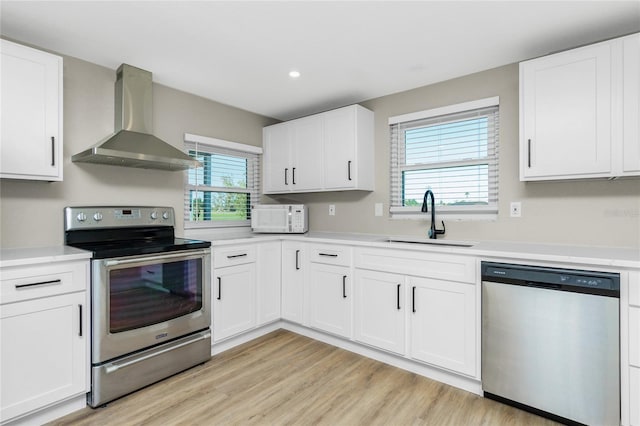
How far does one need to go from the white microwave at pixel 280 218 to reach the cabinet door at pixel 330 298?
20.3 inches

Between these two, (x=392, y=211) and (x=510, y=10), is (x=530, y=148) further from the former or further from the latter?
(x=392, y=211)

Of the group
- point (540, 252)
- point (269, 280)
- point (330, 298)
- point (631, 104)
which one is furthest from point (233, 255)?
point (631, 104)

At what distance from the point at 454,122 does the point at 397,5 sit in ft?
4.37

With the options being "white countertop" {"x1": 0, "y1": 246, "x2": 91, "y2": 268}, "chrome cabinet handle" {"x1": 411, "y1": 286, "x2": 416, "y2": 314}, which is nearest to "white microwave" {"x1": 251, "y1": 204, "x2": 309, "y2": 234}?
"chrome cabinet handle" {"x1": 411, "y1": 286, "x2": 416, "y2": 314}

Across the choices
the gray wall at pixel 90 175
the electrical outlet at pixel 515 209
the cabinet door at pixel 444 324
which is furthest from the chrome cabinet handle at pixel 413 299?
the gray wall at pixel 90 175

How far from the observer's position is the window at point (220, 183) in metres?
3.26

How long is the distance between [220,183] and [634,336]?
3367mm

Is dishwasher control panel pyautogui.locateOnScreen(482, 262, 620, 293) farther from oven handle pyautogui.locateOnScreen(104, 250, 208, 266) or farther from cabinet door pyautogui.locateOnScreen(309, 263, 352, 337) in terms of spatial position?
oven handle pyautogui.locateOnScreen(104, 250, 208, 266)

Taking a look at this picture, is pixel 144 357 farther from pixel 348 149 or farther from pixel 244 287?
pixel 348 149

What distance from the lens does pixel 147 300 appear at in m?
2.28

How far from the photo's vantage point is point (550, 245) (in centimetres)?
235

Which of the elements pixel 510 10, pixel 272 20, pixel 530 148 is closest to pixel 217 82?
pixel 272 20

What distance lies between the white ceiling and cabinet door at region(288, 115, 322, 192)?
22.9 inches

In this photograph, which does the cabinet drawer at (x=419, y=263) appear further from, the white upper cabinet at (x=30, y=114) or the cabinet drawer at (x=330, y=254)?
the white upper cabinet at (x=30, y=114)
